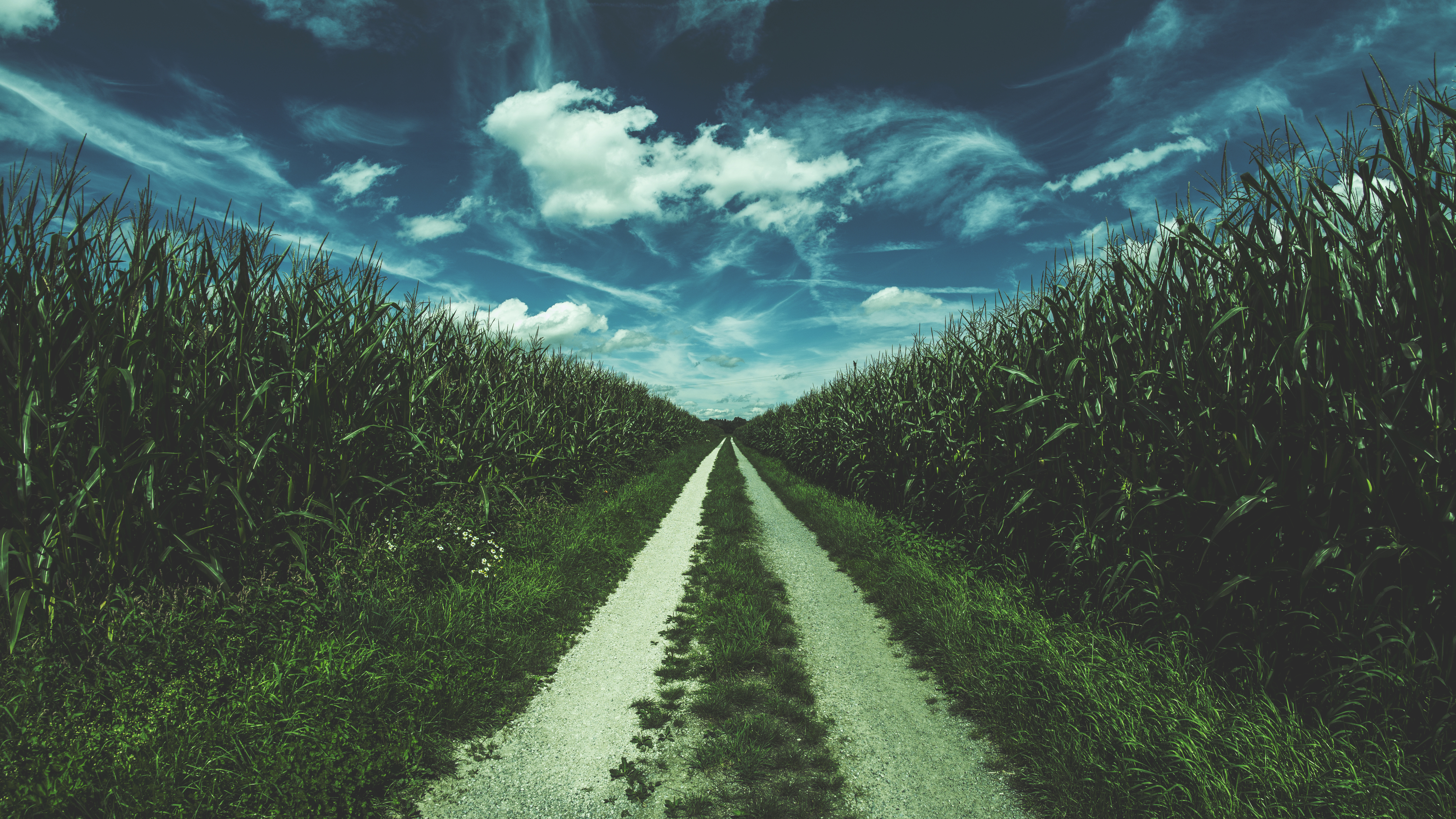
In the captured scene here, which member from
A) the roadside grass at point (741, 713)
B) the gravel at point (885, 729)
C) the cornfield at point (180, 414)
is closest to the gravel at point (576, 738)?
the roadside grass at point (741, 713)

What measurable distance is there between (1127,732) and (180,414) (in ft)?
18.7

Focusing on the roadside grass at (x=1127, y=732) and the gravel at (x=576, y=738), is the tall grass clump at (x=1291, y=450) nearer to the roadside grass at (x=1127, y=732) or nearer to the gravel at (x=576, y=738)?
the roadside grass at (x=1127, y=732)

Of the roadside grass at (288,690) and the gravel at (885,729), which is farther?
the gravel at (885,729)

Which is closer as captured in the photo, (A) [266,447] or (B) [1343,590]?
(B) [1343,590]

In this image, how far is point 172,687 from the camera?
9.66 feet

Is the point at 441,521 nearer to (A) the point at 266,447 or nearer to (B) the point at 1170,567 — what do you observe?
(A) the point at 266,447

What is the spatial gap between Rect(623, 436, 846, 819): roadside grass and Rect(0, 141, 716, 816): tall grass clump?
1.06 metres

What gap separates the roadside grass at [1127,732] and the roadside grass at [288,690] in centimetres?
301

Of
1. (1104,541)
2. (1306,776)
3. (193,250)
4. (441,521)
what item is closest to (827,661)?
(1104,541)

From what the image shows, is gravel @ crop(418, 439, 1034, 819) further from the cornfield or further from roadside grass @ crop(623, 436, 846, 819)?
the cornfield

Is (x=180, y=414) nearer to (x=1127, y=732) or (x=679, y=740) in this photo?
(x=679, y=740)

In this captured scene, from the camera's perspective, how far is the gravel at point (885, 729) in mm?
2859

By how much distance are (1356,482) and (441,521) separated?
648cm

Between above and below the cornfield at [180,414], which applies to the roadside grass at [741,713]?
below
